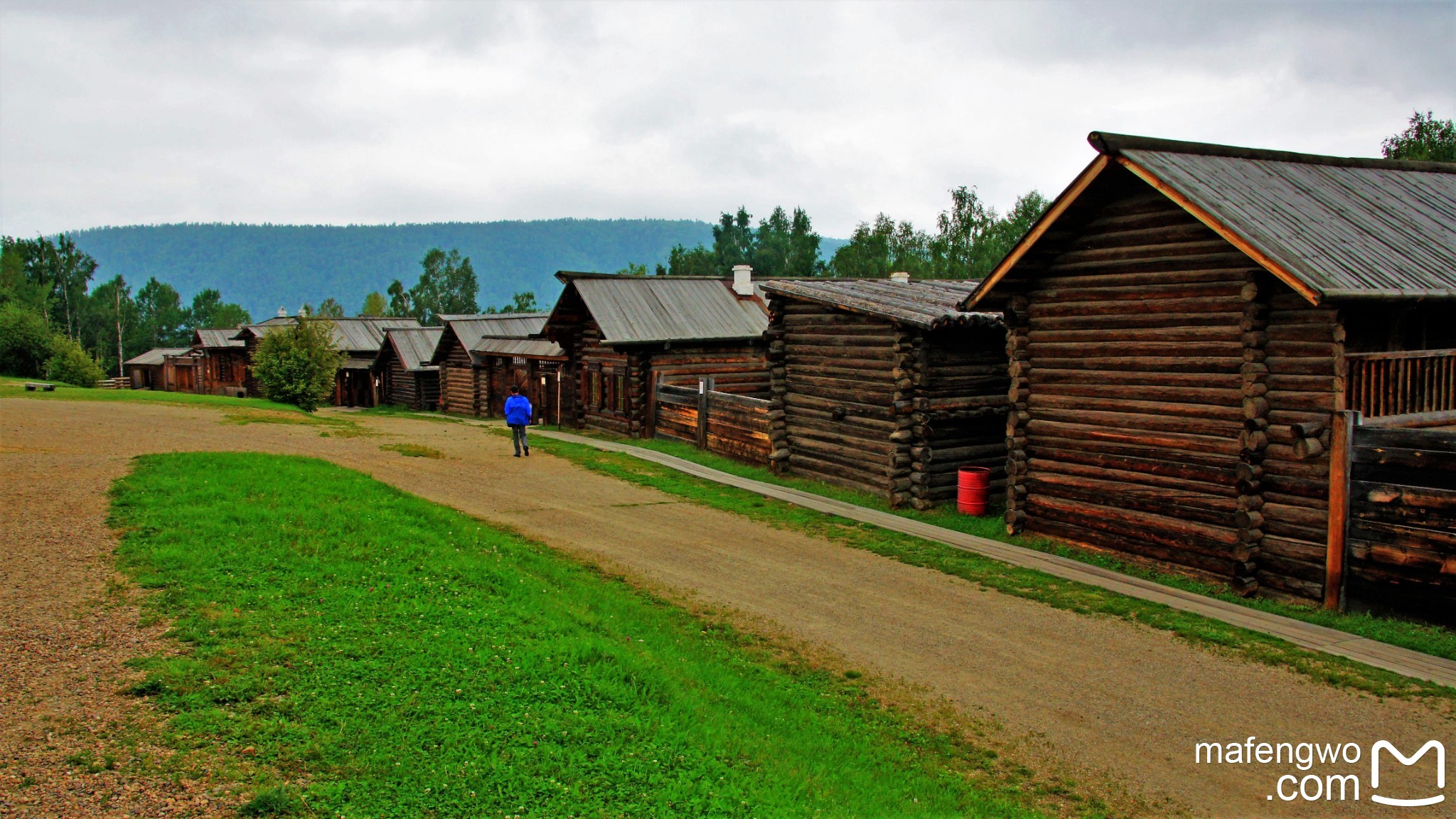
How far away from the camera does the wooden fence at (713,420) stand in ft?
77.5

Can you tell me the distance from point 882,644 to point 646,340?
20.3 metres

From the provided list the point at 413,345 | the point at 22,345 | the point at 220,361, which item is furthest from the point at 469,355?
the point at 22,345

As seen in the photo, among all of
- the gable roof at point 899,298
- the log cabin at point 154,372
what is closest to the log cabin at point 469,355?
the gable roof at point 899,298

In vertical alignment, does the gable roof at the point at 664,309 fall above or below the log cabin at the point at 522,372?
above

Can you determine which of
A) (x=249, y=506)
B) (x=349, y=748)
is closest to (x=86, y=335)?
(x=249, y=506)

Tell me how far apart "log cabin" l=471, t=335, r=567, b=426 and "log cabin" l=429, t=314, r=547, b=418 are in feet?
0.45

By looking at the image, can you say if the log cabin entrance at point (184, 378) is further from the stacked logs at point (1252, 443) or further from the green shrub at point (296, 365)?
the stacked logs at point (1252, 443)

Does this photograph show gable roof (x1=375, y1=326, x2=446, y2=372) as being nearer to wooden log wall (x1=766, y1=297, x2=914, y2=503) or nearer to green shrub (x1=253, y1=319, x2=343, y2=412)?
green shrub (x1=253, y1=319, x2=343, y2=412)

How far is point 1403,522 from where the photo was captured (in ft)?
35.6

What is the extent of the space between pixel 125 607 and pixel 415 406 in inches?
1749

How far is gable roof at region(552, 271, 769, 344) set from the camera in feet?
100

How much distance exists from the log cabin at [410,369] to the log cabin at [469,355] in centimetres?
254

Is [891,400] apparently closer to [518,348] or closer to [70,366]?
[518,348]

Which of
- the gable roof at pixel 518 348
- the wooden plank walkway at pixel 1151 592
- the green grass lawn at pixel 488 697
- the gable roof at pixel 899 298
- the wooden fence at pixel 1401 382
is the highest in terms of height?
the gable roof at pixel 899 298
